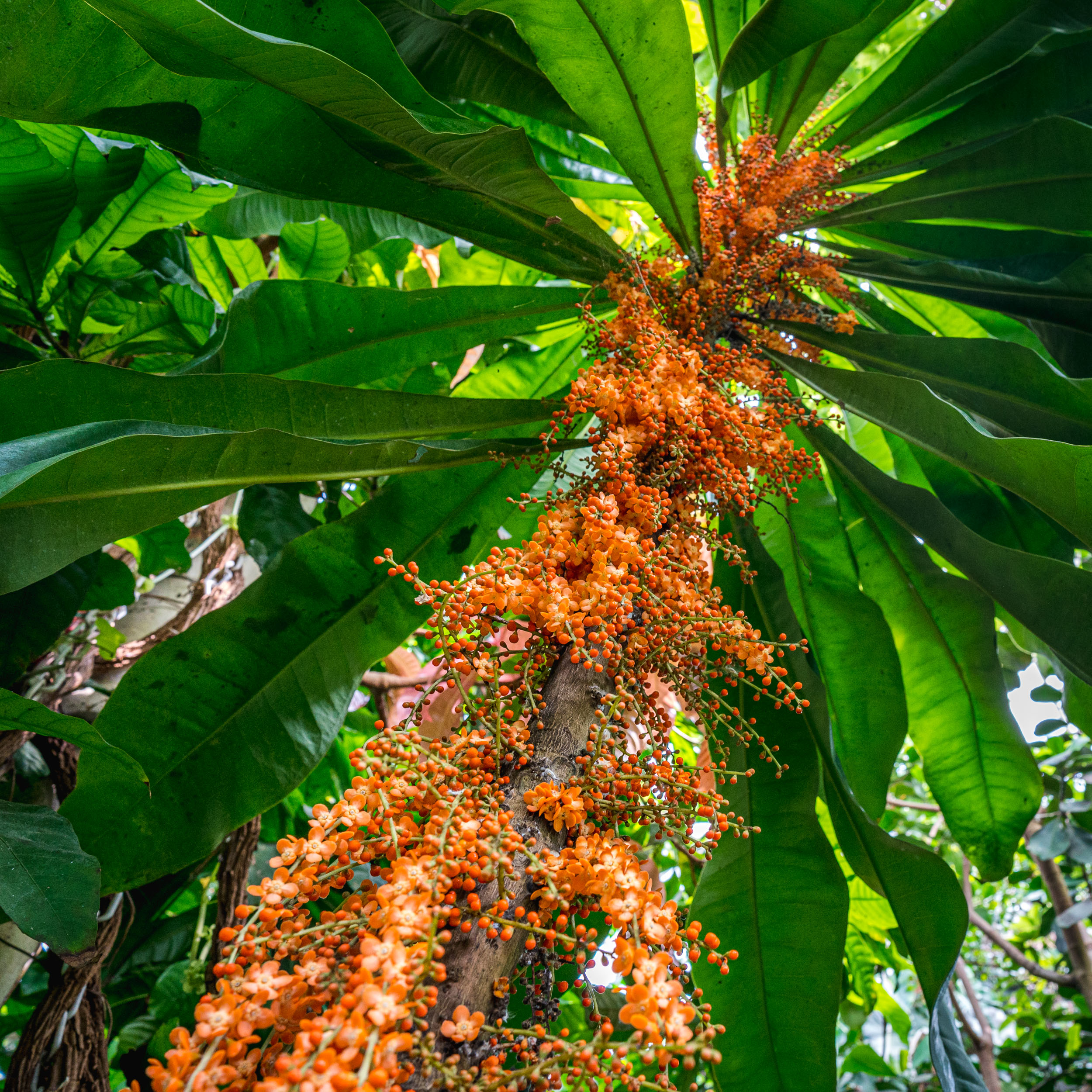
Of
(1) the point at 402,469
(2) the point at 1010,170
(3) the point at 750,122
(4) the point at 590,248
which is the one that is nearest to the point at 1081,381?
(2) the point at 1010,170

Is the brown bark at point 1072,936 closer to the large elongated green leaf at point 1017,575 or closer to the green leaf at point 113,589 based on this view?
Answer: the large elongated green leaf at point 1017,575

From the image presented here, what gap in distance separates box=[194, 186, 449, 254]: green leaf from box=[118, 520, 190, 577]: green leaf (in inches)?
28.2

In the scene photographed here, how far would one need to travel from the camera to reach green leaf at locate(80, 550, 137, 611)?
6.32 feet

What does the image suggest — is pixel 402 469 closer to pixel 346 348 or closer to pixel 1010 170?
pixel 346 348

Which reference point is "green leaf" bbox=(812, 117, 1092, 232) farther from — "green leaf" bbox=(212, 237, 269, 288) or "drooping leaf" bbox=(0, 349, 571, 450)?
"green leaf" bbox=(212, 237, 269, 288)

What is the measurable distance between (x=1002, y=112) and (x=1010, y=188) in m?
0.26

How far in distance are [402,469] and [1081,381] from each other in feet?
3.66

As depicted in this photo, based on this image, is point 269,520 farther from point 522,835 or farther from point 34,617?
point 522,835

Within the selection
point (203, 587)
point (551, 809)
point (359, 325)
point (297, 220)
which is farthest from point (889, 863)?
point (203, 587)

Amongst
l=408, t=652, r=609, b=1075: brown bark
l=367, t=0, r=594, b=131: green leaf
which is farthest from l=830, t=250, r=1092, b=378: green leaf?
l=408, t=652, r=609, b=1075: brown bark

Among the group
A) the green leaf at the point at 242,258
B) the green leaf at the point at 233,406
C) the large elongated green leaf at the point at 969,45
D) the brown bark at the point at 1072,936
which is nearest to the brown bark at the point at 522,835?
the green leaf at the point at 233,406

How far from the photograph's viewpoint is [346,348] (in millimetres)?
1569

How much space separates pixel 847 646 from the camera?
167cm

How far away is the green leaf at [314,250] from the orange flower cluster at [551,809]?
85cm
